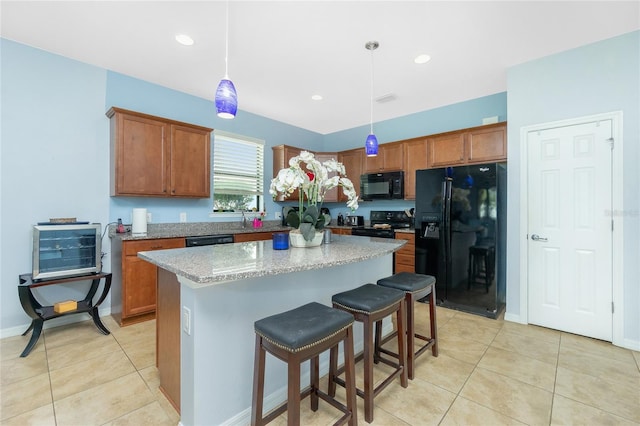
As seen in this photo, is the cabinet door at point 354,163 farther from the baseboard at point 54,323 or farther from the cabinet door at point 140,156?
the baseboard at point 54,323

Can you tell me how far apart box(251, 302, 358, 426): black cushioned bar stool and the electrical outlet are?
350 mm

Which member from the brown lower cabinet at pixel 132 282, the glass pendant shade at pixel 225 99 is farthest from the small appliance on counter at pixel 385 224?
the glass pendant shade at pixel 225 99

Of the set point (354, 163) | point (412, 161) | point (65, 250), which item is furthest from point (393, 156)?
point (65, 250)

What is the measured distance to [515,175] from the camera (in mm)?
3094

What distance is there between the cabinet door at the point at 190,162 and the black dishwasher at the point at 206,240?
619 millimetres

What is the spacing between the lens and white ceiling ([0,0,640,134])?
2227 millimetres

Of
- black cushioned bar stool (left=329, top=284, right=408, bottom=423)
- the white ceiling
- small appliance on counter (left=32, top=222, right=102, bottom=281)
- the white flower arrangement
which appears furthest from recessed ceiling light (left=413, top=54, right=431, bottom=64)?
small appliance on counter (left=32, top=222, right=102, bottom=281)

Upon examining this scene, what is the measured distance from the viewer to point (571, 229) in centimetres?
280

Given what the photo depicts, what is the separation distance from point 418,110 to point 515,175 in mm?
2028

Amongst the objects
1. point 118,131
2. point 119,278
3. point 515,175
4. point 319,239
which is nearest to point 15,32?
point 118,131

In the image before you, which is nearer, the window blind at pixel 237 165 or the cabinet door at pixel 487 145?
the cabinet door at pixel 487 145

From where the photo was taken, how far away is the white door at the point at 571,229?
8.63 feet

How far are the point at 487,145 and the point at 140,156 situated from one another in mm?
4251

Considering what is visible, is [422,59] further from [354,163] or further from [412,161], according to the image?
[354,163]
